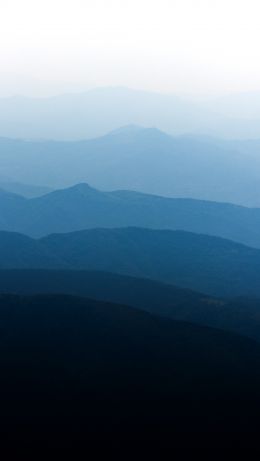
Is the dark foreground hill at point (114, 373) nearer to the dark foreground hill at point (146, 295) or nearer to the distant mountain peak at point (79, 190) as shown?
the dark foreground hill at point (146, 295)

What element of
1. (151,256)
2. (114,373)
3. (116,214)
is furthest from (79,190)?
(114,373)

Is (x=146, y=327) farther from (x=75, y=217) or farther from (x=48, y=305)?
(x=75, y=217)

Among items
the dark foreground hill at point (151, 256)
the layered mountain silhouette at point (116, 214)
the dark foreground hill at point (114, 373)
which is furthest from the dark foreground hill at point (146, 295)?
the layered mountain silhouette at point (116, 214)

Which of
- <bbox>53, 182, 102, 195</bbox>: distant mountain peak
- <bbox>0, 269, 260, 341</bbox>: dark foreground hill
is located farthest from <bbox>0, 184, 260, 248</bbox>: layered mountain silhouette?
<bbox>0, 269, 260, 341</bbox>: dark foreground hill

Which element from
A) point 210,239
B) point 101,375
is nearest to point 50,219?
point 210,239

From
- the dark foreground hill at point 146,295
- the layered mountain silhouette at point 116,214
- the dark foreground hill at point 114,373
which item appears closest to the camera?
the dark foreground hill at point 114,373

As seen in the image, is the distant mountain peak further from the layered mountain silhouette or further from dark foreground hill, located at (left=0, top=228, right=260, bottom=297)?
dark foreground hill, located at (left=0, top=228, right=260, bottom=297)
